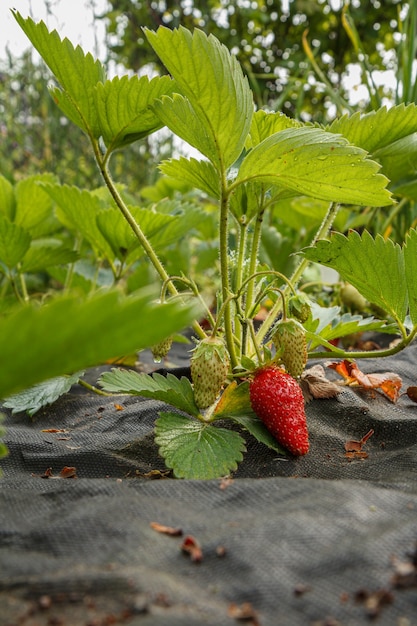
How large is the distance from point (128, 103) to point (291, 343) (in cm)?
37

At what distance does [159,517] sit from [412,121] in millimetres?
626

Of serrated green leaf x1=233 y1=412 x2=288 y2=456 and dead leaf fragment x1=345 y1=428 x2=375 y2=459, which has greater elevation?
serrated green leaf x1=233 y1=412 x2=288 y2=456

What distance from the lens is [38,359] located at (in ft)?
1.07

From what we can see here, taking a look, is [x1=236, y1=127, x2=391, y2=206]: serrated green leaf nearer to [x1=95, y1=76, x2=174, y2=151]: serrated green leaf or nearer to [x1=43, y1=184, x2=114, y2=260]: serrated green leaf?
[x1=95, y1=76, x2=174, y2=151]: serrated green leaf

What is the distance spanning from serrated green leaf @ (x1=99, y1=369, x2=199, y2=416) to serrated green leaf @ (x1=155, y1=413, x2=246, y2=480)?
21 millimetres

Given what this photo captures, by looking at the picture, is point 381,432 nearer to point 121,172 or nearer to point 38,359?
point 38,359

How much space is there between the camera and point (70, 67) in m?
0.72

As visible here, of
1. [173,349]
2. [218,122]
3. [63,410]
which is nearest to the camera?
[218,122]

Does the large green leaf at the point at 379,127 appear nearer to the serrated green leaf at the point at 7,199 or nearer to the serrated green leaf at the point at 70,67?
the serrated green leaf at the point at 70,67

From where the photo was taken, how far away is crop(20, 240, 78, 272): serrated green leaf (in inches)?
49.7

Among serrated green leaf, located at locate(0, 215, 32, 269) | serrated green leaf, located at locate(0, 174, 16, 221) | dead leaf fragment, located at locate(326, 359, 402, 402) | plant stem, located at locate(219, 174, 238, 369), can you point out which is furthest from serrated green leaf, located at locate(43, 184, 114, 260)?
dead leaf fragment, located at locate(326, 359, 402, 402)

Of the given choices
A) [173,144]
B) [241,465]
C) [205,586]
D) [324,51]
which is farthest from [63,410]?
[324,51]

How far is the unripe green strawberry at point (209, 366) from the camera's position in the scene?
2.20 feet

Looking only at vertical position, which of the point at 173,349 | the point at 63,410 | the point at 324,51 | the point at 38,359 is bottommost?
the point at 173,349
